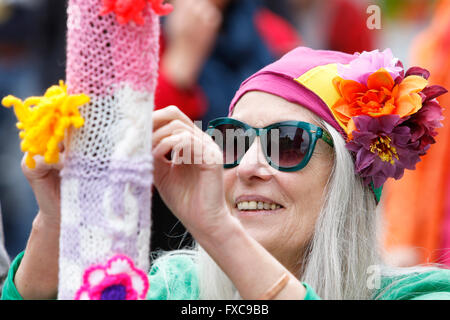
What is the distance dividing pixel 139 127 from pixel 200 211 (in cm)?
33

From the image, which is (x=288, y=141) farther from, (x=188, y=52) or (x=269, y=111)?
(x=188, y=52)

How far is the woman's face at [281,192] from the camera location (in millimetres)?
2504

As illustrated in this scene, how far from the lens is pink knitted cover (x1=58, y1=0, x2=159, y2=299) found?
159 cm

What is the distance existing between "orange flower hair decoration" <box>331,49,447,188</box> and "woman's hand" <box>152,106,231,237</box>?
79 centimetres

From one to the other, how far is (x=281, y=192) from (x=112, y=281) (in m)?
1.06

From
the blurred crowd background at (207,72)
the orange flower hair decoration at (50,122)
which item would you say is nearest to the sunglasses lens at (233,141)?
the blurred crowd background at (207,72)

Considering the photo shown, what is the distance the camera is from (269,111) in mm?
2570

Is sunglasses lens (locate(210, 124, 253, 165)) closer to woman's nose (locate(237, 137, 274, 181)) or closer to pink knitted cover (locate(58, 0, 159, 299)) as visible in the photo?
woman's nose (locate(237, 137, 274, 181))

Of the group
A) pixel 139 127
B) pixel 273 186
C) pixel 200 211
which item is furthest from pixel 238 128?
pixel 139 127

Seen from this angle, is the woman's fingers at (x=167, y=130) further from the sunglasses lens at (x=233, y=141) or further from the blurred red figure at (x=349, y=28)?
the blurred red figure at (x=349, y=28)

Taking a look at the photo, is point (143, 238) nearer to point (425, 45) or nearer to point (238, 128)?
point (238, 128)

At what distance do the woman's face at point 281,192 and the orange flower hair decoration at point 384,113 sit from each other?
0.13 metres

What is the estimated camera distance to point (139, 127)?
162cm
